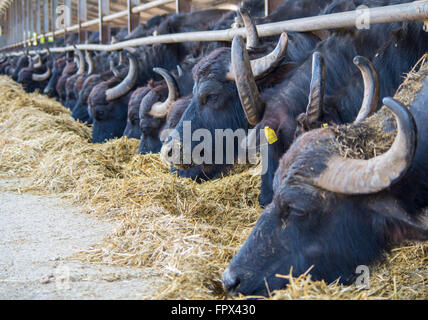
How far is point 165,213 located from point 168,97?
2.62m

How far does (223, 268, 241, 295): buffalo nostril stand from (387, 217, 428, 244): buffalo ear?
0.68m

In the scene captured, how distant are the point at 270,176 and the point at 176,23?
15.4 feet

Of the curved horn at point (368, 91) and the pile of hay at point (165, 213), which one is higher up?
the curved horn at point (368, 91)

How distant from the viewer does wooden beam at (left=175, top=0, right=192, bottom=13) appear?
8117 mm

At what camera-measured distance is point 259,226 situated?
2.09 m

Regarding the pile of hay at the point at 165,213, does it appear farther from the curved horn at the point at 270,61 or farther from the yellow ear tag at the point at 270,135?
the curved horn at the point at 270,61

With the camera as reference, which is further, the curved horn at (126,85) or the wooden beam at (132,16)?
the wooden beam at (132,16)

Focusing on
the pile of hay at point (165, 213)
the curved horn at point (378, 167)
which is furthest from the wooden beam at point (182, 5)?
the curved horn at point (378, 167)

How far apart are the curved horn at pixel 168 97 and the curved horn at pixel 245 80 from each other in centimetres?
225

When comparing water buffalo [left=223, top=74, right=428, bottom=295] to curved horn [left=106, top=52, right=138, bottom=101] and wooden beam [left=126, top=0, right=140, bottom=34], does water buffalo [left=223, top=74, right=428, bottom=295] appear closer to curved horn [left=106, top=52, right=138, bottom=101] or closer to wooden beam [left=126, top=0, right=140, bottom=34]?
curved horn [left=106, top=52, right=138, bottom=101]

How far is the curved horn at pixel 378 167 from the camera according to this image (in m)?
1.61

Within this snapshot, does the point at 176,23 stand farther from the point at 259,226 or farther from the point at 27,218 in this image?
the point at 259,226

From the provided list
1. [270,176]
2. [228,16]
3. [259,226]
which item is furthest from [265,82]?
[228,16]

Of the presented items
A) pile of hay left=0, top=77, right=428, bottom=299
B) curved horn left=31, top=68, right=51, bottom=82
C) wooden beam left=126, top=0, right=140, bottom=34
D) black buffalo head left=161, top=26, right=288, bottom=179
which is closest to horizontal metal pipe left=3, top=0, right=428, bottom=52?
black buffalo head left=161, top=26, right=288, bottom=179
